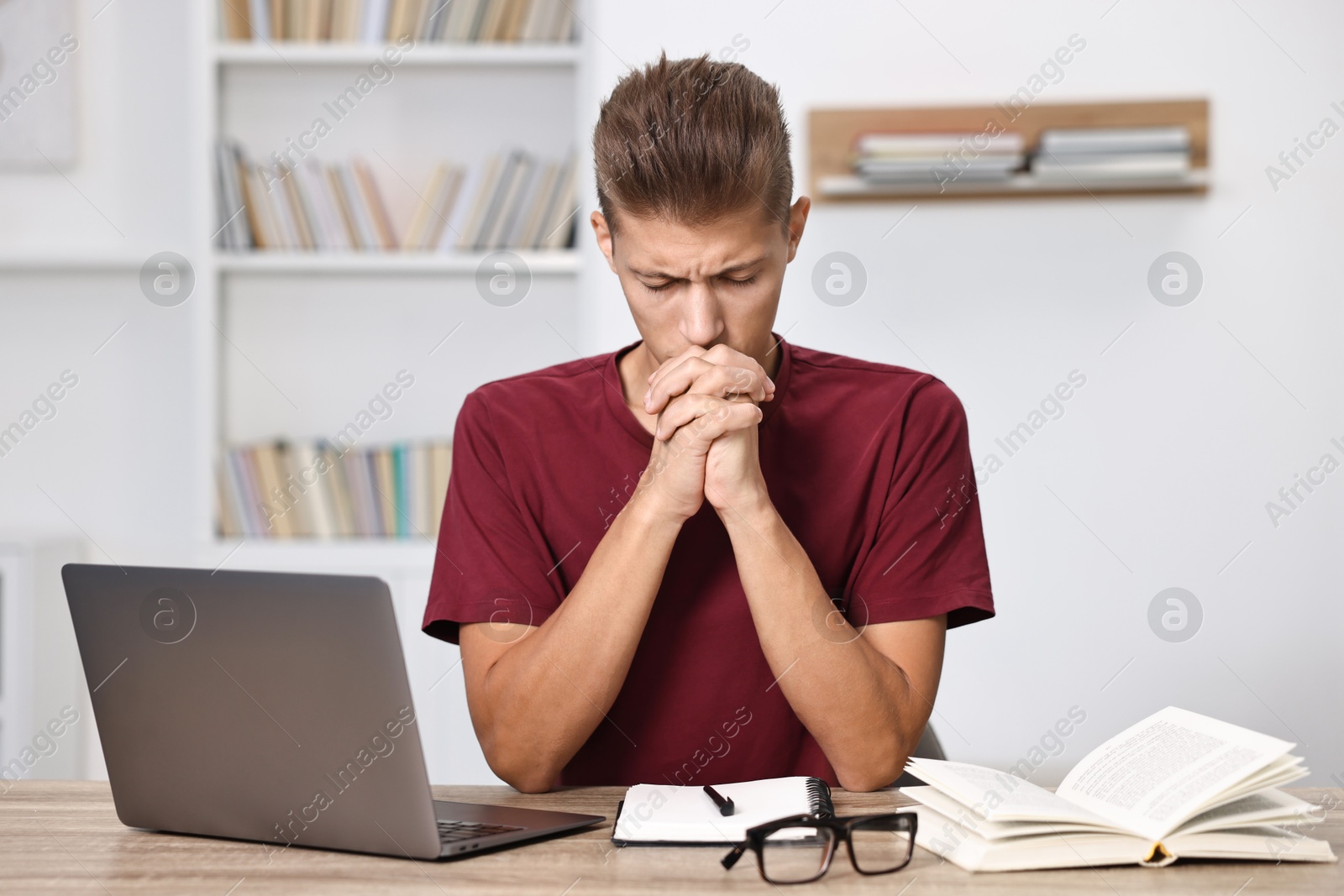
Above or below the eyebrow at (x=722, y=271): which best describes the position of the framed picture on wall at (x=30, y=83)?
above

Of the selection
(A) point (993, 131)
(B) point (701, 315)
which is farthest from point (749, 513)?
(A) point (993, 131)

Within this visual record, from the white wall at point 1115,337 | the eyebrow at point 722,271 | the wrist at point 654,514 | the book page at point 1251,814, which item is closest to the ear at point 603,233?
the eyebrow at point 722,271

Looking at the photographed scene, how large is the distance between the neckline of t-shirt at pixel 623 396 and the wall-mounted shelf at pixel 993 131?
3.91 feet

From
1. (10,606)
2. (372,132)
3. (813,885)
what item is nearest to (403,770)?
(813,885)

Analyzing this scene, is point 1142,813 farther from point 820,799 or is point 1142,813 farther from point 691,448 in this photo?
point 691,448

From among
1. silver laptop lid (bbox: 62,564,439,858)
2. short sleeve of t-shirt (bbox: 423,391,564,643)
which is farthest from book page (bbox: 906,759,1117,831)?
short sleeve of t-shirt (bbox: 423,391,564,643)

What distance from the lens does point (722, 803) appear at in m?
0.99

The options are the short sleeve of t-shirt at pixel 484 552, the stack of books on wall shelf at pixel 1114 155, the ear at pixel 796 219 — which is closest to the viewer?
the short sleeve of t-shirt at pixel 484 552

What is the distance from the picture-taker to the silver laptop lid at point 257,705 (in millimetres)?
842

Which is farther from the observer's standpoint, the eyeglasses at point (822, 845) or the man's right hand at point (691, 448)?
the man's right hand at point (691, 448)

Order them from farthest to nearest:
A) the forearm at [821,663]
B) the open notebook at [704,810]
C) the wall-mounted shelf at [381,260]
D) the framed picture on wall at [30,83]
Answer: the framed picture on wall at [30,83] → the wall-mounted shelf at [381,260] → the forearm at [821,663] → the open notebook at [704,810]

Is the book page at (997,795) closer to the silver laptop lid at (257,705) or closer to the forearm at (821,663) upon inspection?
the forearm at (821,663)

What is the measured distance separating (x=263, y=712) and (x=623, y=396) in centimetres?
70

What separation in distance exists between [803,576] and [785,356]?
16.1 inches
